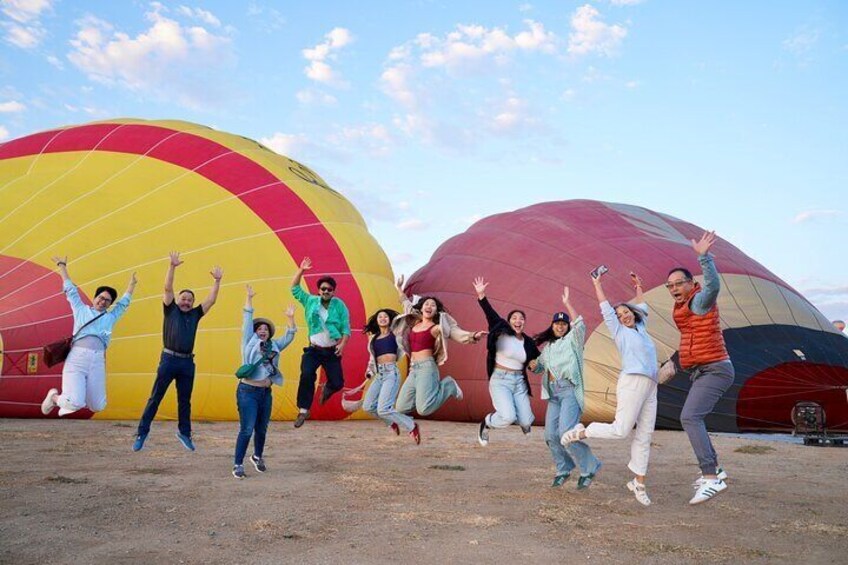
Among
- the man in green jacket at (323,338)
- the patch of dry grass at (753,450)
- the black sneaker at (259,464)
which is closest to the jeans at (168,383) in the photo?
the black sneaker at (259,464)

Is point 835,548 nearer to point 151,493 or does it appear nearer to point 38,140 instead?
point 151,493

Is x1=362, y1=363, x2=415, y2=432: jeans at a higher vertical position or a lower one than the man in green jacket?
lower

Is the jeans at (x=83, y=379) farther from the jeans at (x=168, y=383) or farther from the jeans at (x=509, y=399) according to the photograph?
the jeans at (x=509, y=399)

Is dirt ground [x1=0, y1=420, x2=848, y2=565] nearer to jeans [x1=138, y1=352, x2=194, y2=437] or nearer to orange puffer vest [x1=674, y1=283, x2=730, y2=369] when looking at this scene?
jeans [x1=138, y1=352, x2=194, y2=437]

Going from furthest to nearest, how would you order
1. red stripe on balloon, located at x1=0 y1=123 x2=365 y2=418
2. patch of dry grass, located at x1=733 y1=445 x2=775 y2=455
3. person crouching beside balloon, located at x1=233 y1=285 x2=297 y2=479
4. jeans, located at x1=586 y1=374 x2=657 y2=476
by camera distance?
red stripe on balloon, located at x1=0 y1=123 x2=365 y2=418, patch of dry grass, located at x1=733 y1=445 x2=775 y2=455, person crouching beside balloon, located at x1=233 y1=285 x2=297 y2=479, jeans, located at x1=586 y1=374 x2=657 y2=476

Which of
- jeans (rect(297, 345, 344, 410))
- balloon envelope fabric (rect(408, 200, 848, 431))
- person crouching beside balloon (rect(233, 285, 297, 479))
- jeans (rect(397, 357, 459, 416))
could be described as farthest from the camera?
balloon envelope fabric (rect(408, 200, 848, 431))

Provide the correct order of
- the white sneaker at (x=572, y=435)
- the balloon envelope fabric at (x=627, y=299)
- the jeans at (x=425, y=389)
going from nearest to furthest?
the white sneaker at (x=572, y=435)
the jeans at (x=425, y=389)
the balloon envelope fabric at (x=627, y=299)

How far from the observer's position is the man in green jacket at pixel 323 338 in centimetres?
912

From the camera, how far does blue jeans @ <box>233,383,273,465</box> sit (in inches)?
242

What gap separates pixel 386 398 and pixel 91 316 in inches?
133

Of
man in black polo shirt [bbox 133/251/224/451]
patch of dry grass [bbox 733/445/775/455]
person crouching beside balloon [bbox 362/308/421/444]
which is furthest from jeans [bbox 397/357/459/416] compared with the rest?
patch of dry grass [bbox 733/445/775/455]

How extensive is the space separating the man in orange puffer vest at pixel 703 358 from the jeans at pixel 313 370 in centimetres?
507

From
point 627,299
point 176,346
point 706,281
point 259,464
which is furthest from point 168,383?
point 627,299

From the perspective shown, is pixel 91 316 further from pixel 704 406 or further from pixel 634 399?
pixel 704 406
